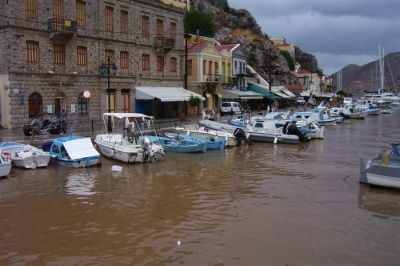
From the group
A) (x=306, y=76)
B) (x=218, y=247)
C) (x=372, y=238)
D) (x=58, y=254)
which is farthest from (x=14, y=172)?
(x=306, y=76)

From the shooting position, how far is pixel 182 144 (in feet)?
101

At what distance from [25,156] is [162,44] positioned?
91.5ft

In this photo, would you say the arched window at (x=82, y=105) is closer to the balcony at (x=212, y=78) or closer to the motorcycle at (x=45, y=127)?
the motorcycle at (x=45, y=127)

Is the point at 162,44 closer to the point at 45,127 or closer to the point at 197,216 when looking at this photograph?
the point at 45,127

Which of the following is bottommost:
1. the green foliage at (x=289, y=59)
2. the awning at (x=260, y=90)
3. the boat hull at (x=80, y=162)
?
the boat hull at (x=80, y=162)

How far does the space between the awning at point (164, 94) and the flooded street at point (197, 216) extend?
2109 centimetres

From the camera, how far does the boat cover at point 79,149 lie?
24.4m

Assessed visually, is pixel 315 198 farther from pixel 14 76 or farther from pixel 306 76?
pixel 306 76

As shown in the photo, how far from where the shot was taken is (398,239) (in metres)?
13.1

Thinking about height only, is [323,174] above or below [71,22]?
below

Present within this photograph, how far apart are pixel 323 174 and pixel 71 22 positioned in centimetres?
2472

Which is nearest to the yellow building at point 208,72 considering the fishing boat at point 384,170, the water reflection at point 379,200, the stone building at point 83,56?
the stone building at point 83,56

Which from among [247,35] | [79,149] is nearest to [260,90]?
[247,35]

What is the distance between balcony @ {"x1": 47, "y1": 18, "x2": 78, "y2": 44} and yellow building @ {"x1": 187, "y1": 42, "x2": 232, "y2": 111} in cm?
2008
